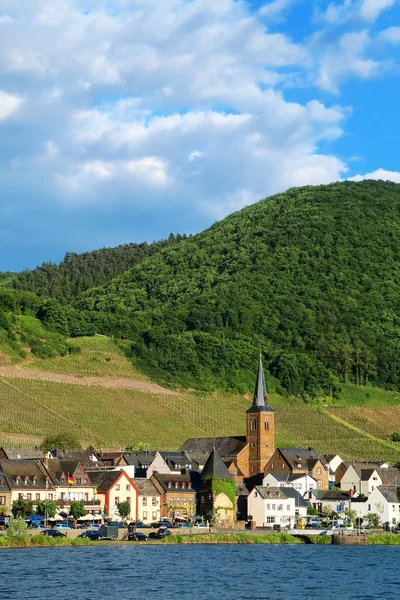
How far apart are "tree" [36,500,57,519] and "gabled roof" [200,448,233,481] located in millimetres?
17283

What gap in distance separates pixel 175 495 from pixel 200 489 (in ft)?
10.9

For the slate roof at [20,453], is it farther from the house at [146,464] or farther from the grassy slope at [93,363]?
the grassy slope at [93,363]

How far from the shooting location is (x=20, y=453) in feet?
365

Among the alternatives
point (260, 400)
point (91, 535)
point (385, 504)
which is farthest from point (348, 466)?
point (91, 535)

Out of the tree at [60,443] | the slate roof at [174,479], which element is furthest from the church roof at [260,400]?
the tree at [60,443]

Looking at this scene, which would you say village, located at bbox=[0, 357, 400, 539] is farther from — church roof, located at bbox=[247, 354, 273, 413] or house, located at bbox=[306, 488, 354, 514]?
church roof, located at bbox=[247, 354, 273, 413]

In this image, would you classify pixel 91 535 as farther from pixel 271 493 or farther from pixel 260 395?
pixel 260 395

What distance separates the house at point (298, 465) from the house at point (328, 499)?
424 centimetres

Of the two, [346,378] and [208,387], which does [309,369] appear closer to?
[346,378]

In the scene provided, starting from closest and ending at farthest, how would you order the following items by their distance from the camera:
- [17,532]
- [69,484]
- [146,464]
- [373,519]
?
[17,532]
[69,484]
[373,519]
[146,464]

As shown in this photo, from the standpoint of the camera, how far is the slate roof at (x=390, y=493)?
10988 cm

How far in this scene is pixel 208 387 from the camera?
163125mm

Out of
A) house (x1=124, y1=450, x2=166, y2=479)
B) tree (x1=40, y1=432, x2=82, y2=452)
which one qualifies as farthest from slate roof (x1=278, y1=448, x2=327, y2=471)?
tree (x1=40, y1=432, x2=82, y2=452)

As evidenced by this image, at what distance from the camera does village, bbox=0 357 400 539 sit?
324 ft
